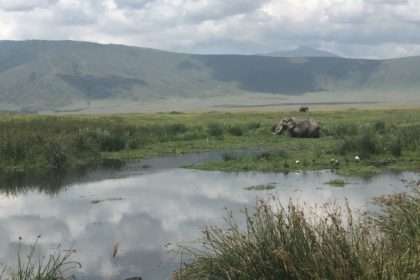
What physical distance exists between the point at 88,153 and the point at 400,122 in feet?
80.5

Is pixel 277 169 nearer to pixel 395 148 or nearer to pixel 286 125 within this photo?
pixel 395 148

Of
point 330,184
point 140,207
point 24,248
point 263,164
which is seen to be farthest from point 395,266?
point 263,164

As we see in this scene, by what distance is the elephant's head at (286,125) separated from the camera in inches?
1453

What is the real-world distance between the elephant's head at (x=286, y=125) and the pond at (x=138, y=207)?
1368 cm

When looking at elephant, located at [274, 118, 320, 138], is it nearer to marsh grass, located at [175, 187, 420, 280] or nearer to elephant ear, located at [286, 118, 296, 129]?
elephant ear, located at [286, 118, 296, 129]

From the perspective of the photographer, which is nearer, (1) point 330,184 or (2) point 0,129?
(1) point 330,184

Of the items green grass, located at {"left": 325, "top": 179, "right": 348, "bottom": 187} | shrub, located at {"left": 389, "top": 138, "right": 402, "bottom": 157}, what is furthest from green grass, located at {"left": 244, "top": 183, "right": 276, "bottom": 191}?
shrub, located at {"left": 389, "top": 138, "right": 402, "bottom": 157}

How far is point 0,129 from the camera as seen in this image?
31.1 m

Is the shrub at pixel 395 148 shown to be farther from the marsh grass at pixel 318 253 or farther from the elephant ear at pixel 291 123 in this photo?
the marsh grass at pixel 318 253

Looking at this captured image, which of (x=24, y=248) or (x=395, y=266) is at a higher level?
(x=395, y=266)

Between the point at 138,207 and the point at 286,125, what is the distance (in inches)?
850

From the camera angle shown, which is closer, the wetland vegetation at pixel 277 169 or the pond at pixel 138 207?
the wetland vegetation at pixel 277 169

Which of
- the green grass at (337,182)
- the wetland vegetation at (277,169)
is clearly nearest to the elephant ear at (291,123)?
the wetland vegetation at (277,169)

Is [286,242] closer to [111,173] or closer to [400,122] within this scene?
[111,173]
